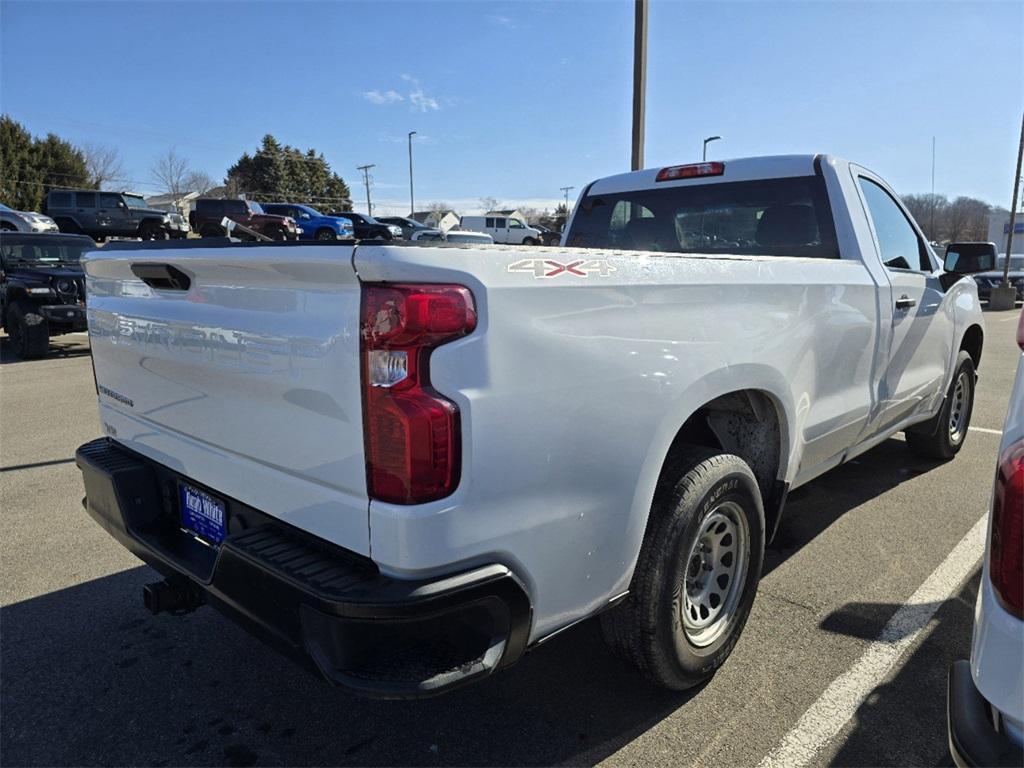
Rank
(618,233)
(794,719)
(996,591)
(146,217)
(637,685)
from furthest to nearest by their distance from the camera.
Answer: (146,217), (618,233), (637,685), (794,719), (996,591)

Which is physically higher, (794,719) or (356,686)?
(356,686)

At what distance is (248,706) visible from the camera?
2598mm

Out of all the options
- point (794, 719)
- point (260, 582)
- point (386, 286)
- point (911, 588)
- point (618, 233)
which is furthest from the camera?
point (618, 233)

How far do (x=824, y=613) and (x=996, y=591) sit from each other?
180cm

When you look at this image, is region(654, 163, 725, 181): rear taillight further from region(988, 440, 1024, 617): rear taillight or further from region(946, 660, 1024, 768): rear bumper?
region(946, 660, 1024, 768): rear bumper

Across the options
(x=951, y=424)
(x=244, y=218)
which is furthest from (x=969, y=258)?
(x=244, y=218)

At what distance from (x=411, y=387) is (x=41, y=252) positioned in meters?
12.9

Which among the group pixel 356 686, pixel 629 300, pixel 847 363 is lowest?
pixel 356 686

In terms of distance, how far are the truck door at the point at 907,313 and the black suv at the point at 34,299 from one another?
10.5 metres

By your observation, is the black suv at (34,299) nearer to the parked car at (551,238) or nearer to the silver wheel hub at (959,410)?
the parked car at (551,238)

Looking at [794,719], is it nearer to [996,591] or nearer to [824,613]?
[824,613]

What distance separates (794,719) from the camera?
249 cm

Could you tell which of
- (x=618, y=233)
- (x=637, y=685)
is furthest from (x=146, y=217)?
(x=637, y=685)

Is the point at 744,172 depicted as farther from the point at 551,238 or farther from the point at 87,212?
the point at 87,212
